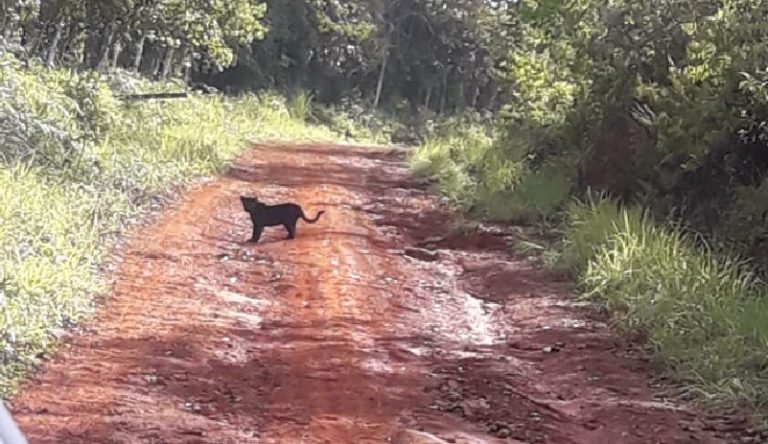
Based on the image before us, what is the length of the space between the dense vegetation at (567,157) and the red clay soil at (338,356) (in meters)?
0.33

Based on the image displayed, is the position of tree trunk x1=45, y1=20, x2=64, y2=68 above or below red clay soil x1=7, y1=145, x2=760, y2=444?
above

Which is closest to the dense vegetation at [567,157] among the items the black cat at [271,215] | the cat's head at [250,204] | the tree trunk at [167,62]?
the cat's head at [250,204]

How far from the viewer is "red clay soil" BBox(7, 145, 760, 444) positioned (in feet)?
17.3

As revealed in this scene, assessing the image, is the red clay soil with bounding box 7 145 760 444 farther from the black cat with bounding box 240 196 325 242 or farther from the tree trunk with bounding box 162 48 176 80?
the tree trunk with bounding box 162 48 176 80

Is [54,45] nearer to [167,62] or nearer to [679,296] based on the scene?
[167,62]

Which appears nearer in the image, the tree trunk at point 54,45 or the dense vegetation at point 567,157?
the dense vegetation at point 567,157

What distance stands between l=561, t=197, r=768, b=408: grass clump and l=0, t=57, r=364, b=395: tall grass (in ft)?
11.3

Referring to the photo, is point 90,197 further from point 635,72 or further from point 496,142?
point 496,142

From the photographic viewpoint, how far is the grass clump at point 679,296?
6227 mm

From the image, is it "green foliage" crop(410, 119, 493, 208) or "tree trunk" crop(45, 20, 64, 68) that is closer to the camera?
"green foliage" crop(410, 119, 493, 208)

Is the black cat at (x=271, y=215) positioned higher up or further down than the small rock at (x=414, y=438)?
further down

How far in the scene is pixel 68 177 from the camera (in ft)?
33.9

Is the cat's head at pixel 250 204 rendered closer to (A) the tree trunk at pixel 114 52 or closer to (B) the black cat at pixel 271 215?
(B) the black cat at pixel 271 215

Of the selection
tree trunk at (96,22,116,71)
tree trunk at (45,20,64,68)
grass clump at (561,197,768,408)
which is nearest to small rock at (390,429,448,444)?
grass clump at (561,197,768,408)
